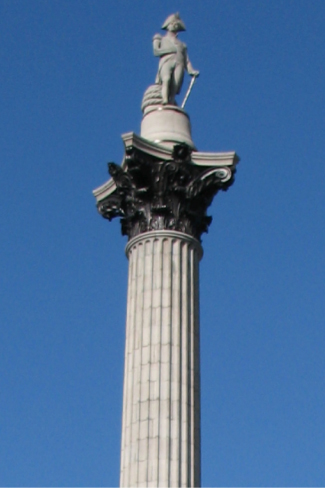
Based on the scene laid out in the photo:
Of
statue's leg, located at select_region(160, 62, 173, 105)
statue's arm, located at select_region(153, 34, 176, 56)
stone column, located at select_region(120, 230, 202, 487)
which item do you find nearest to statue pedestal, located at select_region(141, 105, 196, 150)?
statue's leg, located at select_region(160, 62, 173, 105)

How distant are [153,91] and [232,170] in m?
4.13

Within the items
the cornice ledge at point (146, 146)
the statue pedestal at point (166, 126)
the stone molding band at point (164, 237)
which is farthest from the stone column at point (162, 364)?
the statue pedestal at point (166, 126)

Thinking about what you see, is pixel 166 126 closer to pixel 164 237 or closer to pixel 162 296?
pixel 164 237

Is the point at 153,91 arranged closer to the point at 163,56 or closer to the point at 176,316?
the point at 163,56

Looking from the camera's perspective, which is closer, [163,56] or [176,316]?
[176,316]

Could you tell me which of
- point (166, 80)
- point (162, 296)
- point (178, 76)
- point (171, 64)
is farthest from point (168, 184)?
point (171, 64)

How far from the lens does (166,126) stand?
108ft

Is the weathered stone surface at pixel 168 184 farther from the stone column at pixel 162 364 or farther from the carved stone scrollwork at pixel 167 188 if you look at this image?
the stone column at pixel 162 364

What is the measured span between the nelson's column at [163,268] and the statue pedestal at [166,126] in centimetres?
3

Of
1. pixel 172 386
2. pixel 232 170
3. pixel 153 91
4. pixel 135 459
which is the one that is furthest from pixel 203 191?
pixel 135 459

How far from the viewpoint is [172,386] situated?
28.4 metres

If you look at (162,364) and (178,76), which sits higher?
(178,76)

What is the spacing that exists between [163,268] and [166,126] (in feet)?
16.6

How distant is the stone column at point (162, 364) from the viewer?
27516mm
